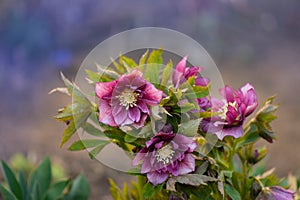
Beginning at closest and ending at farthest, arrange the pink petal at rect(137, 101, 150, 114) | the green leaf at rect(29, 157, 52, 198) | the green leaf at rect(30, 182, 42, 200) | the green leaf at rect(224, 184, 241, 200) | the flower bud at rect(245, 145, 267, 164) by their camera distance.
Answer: the pink petal at rect(137, 101, 150, 114) → the green leaf at rect(224, 184, 241, 200) → the flower bud at rect(245, 145, 267, 164) → the green leaf at rect(30, 182, 42, 200) → the green leaf at rect(29, 157, 52, 198)

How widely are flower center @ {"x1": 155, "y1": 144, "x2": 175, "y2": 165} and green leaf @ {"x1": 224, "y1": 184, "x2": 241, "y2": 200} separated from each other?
16cm

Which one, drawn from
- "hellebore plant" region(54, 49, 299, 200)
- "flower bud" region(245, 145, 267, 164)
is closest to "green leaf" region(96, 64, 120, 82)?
"hellebore plant" region(54, 49, 299, 200)

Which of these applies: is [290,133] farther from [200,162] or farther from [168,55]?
[200,162]

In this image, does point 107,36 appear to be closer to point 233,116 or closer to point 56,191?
point 56,191

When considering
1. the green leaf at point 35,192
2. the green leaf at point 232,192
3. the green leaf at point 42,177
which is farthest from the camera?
the green leaf at point 42,177

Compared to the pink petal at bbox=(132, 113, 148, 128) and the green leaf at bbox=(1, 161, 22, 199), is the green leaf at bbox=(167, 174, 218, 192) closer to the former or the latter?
the pink petal at bbox=(132, 113, 148, 128)

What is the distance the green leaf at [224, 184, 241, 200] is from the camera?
42.8 inches

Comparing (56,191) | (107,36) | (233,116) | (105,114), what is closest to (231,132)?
(233,116)

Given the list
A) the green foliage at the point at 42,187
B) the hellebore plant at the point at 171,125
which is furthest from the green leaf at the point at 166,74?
the green foliage at the point at 42,187

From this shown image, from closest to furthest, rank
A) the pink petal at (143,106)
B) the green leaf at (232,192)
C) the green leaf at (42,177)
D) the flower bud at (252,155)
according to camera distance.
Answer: the pink petal at (143,106) < the green leaf at (232,192) < the flower bud at (252,155) < the green leaf at (42,177)

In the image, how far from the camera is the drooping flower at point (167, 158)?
3.24 ft

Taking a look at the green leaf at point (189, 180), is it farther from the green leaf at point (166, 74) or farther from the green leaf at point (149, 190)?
the green leaf at point (166, 74)

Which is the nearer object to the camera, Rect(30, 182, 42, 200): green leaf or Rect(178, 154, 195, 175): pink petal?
Rect(178, 154, 195, 175): pink petal

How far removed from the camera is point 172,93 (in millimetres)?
983
